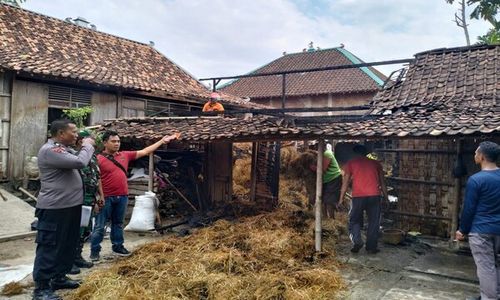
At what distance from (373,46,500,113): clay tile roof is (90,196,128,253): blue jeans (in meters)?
5.84

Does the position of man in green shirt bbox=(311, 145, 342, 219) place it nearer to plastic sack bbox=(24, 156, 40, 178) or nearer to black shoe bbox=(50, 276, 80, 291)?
black shoe bbox=(50, 276, 80, 291)

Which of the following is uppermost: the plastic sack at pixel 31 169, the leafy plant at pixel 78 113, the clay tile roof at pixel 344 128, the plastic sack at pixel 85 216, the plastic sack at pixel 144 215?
the leafy plant at pixel 78 113

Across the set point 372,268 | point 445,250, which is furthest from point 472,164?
point 372,268

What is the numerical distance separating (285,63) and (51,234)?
77.3ft

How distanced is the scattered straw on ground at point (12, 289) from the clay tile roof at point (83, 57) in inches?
274

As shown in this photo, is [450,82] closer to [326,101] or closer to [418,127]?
[418,127]

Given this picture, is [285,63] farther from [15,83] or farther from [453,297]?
[453,297]

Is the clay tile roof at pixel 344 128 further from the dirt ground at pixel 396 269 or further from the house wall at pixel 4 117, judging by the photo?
the house wall at pixel 4 117

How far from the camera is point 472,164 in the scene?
25.0 ft

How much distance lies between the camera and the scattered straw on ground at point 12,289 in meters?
4.37

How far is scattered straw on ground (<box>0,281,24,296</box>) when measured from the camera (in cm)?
437

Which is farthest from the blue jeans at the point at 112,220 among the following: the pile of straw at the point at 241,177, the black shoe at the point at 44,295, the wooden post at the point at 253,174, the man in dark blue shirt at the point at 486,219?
the pile of straw at the point at 241,177

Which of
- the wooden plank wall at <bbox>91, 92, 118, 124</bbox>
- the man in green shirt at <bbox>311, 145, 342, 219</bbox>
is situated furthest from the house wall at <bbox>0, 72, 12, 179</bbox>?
the man in green shirt at <bbox>311, 145, 342, 219</bbox>

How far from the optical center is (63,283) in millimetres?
4535
